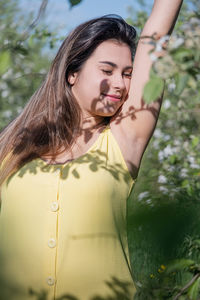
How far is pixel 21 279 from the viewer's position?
6.15ft

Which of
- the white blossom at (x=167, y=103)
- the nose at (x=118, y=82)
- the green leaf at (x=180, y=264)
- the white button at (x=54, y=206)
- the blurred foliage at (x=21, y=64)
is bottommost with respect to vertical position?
the green leaf at (x=180, y=264)

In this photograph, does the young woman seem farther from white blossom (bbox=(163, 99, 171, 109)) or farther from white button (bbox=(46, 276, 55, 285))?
white blossom (bbox=(163, 99, 171, 109))

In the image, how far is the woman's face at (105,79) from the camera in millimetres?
1980

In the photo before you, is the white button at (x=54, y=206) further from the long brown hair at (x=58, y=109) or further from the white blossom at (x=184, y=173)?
the white blossom at (x=184, y=173)

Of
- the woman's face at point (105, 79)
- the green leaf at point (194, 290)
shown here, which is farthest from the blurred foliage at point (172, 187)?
the woman's face at point (105, 79)

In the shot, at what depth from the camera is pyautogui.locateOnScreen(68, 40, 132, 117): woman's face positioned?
1980 millimetres

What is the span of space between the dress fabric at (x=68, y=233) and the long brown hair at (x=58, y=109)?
0.14 m

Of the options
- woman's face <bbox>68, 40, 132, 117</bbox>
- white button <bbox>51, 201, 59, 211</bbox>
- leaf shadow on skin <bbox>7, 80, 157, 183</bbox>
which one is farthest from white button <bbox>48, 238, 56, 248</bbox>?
woman's face <bbox>68, 40, 132, 117</bbox>

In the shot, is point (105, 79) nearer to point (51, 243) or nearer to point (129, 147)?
point (129, 147)

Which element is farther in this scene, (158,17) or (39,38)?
(39,38)

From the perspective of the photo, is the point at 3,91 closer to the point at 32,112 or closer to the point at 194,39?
the point at 32,112

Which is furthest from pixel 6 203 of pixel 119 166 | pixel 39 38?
pixel 39 38

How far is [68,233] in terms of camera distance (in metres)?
1.85

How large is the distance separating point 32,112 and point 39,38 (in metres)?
2.17
